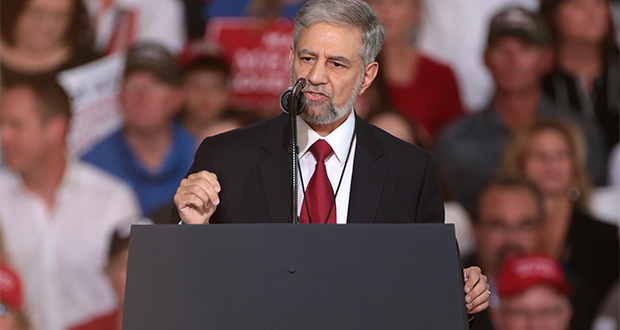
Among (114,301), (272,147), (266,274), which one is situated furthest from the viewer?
(114,301)

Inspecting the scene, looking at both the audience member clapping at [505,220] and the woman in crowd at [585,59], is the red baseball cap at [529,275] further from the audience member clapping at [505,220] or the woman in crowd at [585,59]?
the woman in crowd at [585,59]

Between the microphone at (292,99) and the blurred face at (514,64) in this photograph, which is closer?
the microphone at (292,99)

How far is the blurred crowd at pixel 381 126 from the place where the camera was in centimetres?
400

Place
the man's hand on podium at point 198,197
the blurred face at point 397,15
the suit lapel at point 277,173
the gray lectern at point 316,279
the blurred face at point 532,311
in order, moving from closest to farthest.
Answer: the gray lectern at point 316,279
the man's hand on podium at point 198,197
the suit lapel at point 277,173
the blurred face at point 532,311
the blurred face at point 397,15

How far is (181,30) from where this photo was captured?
4199mm

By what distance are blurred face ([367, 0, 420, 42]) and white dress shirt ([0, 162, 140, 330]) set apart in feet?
6.19

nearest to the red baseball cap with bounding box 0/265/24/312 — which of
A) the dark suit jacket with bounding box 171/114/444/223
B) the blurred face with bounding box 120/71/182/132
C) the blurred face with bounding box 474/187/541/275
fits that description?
the blurred face with bounding box 120/71/182/132

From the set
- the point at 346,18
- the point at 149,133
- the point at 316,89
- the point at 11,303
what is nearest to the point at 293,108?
the point at 316,89

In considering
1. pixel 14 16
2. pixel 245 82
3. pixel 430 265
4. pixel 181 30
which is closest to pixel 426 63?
pixel 245 82

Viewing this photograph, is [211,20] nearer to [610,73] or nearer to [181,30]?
[181,30]

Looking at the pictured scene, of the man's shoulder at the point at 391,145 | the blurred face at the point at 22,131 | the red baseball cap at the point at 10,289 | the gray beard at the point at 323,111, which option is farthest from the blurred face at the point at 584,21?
the red baseball cap at the point at 10,289

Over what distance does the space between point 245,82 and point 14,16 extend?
1.51 metres

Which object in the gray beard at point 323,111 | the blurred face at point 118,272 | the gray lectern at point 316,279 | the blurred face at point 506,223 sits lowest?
the blurred face at point 118,272

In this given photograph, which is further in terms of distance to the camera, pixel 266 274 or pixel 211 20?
pixel 211 20
